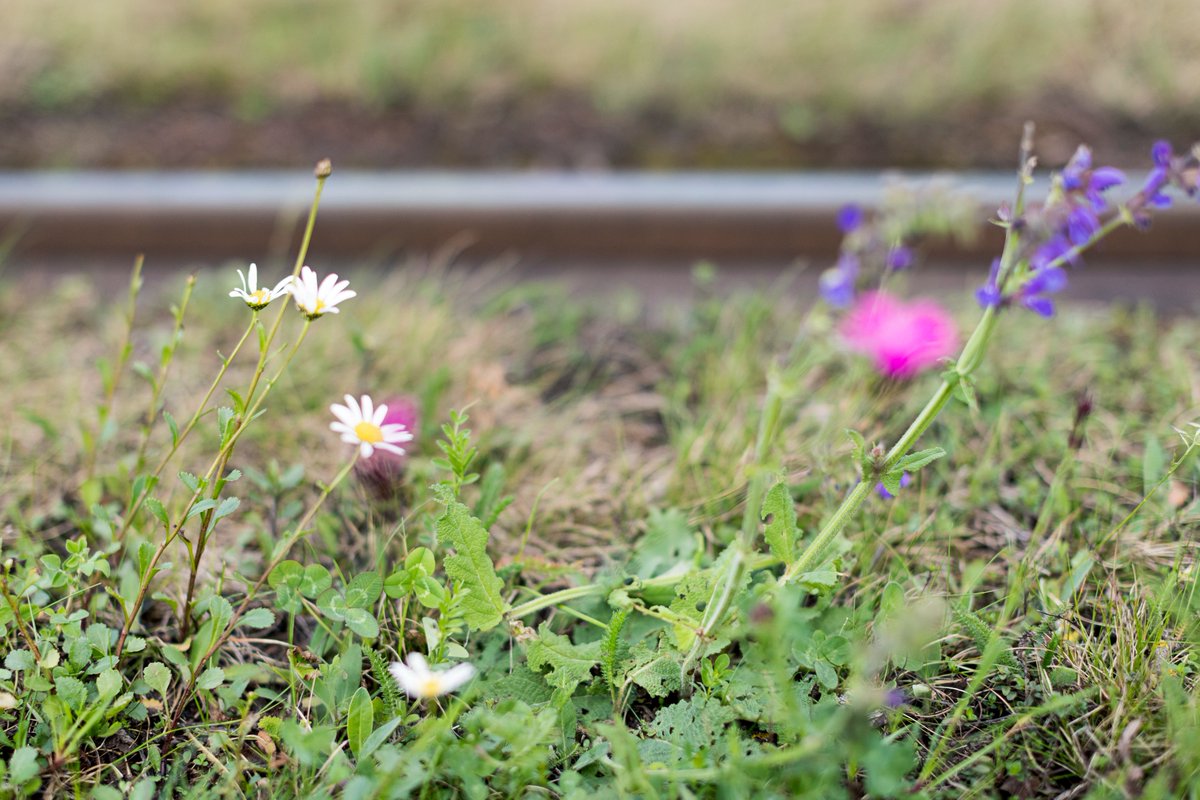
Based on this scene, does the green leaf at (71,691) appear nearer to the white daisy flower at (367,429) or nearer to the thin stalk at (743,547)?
the white daisy flower at (367,429)

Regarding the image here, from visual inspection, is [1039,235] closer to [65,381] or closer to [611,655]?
[611,655]

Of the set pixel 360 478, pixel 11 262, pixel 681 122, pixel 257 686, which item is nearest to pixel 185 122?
pixel 11 262

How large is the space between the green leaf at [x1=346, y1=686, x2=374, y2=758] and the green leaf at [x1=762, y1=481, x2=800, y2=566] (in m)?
0.64

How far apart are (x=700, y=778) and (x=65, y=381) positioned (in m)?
1.86

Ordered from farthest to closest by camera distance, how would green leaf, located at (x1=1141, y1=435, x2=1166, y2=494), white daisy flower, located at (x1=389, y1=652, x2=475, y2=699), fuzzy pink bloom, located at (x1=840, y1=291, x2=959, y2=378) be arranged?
fuzzy pink bloom, located at (x1=840, y1=291, x2=959, y2=378) < green leaf, located at (x1=1141, y1=435, x2=1166, y2=494) < white daisy flower, located at (x1=389, y1=652, x2=475, y2=699)

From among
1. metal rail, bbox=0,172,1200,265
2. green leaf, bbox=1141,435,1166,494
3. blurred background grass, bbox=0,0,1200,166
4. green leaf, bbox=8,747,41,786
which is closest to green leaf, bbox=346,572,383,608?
green leaf, bbox=8,747,41,786

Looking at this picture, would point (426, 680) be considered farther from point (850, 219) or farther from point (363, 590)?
point (850, 219)

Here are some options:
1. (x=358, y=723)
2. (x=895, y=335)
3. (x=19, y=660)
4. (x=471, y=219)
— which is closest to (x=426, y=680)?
(x=358, y=723)

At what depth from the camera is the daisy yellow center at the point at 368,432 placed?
51.3 inches

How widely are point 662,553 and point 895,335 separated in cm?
79

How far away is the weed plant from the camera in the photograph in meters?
1.26

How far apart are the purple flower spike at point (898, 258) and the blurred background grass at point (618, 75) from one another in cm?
142

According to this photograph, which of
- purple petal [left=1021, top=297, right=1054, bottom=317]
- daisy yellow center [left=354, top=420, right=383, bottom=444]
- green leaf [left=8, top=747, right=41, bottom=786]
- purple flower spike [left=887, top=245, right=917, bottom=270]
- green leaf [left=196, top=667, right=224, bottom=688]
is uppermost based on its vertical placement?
purple petal [left=1021, top=297, right=1054, bottom=317]

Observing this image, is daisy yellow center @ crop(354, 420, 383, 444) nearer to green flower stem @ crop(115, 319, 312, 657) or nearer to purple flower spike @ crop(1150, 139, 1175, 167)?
green flower stem @ crop(115, 319, 312, 657)
